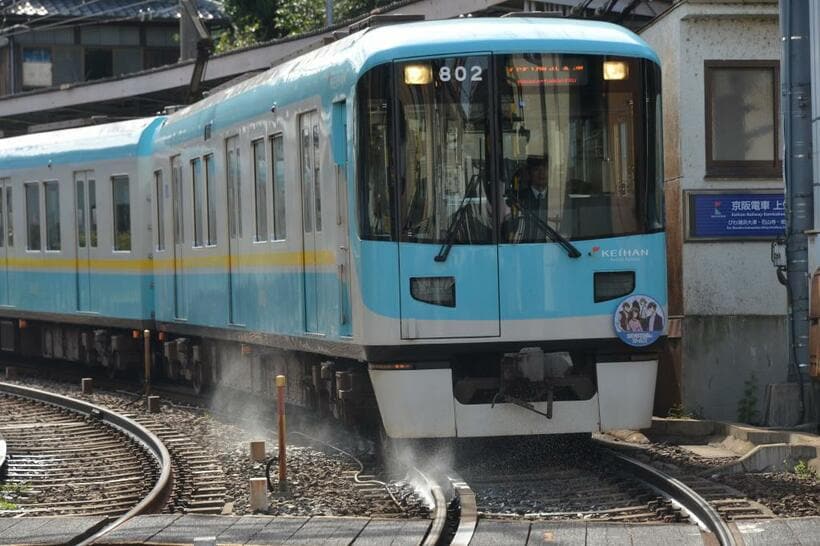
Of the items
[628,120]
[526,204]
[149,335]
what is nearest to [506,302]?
[526,204]

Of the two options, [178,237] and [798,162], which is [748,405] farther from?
[178,237]

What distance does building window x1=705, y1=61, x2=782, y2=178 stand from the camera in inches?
564

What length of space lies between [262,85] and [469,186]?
3617 mm

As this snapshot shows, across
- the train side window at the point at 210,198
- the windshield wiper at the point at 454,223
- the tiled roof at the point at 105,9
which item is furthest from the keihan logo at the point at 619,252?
the tiled roof at the point at 105,9

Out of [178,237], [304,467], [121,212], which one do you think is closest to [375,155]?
[304,467]

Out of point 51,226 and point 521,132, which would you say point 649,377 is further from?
point 51,226

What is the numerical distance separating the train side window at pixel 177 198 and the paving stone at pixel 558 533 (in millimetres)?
9291

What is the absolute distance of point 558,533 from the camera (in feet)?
28.5

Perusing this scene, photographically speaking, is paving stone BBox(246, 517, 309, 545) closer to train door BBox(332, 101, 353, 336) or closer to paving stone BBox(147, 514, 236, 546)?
paving stone BBox(147, 514, 236, 546)

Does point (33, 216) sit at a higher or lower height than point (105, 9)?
lower

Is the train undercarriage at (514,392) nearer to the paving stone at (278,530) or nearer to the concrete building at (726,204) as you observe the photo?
the paving stone at (278,530)

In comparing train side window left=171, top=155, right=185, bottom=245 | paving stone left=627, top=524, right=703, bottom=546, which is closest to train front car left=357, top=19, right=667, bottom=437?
paving stone left=627, top=524, right=703, bottom=546

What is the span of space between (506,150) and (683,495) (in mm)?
2680

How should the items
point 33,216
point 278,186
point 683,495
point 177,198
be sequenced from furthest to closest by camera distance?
point 33,216 < point 177,198 < point 278,186 < point 683,495
